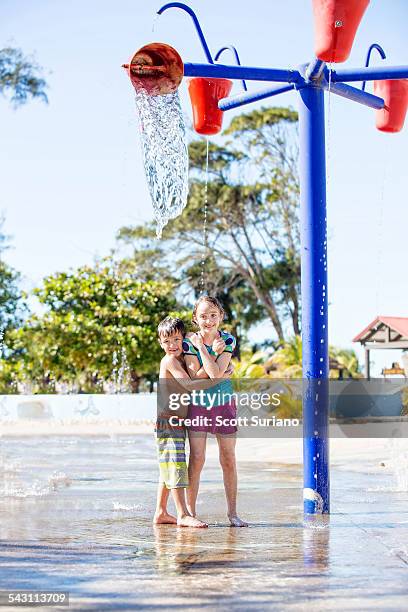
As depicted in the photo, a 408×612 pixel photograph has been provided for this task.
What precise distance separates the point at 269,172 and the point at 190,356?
27.7 metres

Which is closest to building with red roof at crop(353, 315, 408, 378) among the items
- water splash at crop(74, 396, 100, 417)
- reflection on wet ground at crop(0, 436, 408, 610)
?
water splash at crop(74, 396, 100, 417)

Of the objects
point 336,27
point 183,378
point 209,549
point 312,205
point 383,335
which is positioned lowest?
point 209,549

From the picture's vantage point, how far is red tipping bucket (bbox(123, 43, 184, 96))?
5.24m

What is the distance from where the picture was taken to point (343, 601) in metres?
3.16

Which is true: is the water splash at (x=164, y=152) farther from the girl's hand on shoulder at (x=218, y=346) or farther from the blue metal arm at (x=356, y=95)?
the girl's hand on shoulder at (x=218, y=346)

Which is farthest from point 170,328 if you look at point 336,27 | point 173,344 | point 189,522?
point 336,27

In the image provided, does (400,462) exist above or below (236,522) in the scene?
above

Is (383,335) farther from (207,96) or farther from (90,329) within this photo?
(207,96)

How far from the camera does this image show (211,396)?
5059 mm

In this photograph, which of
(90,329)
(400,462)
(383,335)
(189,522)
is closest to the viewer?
(189,522)

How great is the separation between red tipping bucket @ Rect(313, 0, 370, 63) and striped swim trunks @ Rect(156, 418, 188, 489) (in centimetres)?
220

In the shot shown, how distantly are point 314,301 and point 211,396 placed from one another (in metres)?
0.88

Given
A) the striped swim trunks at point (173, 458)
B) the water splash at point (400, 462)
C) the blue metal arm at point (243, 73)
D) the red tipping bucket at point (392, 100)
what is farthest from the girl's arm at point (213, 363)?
the water splash at point (400, 462)

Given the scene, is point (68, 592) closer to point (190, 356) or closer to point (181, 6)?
point (190, 356)
